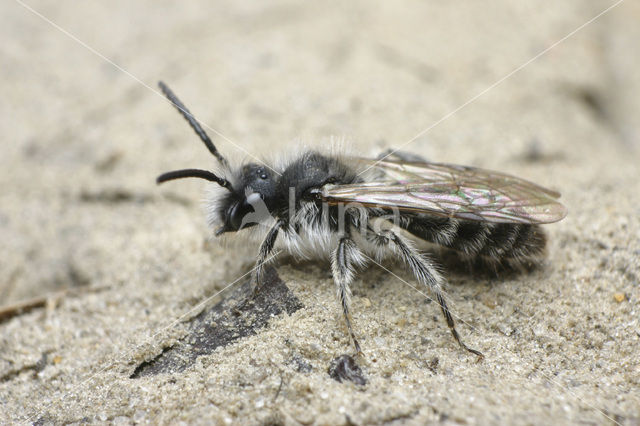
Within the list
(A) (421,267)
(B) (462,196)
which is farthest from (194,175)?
(B) (462,196)

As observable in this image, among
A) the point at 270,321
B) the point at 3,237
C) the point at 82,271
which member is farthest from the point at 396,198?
the point at 3,237

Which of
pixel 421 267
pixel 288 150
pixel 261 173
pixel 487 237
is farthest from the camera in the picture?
pixel 288 150

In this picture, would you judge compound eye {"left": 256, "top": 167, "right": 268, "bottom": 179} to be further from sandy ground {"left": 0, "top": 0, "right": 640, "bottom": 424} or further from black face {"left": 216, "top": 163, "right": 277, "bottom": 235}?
sandy ground {"left": 0, "top": 0, "right": 640, "bottom": 424}

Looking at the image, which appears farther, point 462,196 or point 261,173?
point 261,173

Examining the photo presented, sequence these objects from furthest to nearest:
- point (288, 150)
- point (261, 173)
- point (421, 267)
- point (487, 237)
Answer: point (288, 150), point (261, 173), point (487, 237), point (421, 267)

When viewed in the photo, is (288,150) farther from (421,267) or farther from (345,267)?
(421,267)

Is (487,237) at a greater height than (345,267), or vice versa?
(487,237)
